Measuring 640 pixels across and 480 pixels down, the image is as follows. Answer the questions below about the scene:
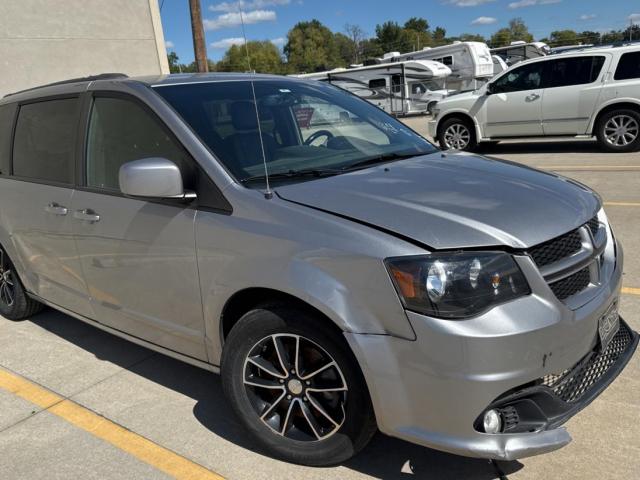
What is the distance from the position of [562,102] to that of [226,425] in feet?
32.8

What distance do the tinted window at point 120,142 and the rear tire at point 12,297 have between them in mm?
1596

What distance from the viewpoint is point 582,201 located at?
2.76 metres

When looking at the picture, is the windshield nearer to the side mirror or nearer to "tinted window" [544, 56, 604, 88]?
the side mirror

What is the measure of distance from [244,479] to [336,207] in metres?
1.29

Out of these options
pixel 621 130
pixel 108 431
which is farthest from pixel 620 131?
pixel 108 431

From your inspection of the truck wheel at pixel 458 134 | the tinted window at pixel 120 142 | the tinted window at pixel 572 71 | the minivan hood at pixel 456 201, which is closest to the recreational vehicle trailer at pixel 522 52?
the truck wheel at pixel 458 134

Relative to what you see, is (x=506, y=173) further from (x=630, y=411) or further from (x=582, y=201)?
(x=630, y=411)

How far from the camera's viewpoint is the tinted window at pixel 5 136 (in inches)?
170

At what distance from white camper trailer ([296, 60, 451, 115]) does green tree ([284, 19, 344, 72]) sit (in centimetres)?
6329

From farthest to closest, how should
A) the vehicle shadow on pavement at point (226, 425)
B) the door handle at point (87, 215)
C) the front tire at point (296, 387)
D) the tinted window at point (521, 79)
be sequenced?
the tinted window at point (521, 79) < the door handle at point (87, 215) < the vehicle shadow on pavement at point (226, 425) < the front tire at point (296, 387)

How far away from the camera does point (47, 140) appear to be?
3.90 m

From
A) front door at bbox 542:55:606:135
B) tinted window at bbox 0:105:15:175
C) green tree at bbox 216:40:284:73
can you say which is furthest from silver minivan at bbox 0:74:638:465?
front door at bbox 542:55:606:135

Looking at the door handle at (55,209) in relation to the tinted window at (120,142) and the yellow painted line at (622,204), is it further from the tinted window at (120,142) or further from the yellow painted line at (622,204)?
the yellow painted line at (622,204)

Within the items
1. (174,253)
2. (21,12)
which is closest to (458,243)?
(174,253)
